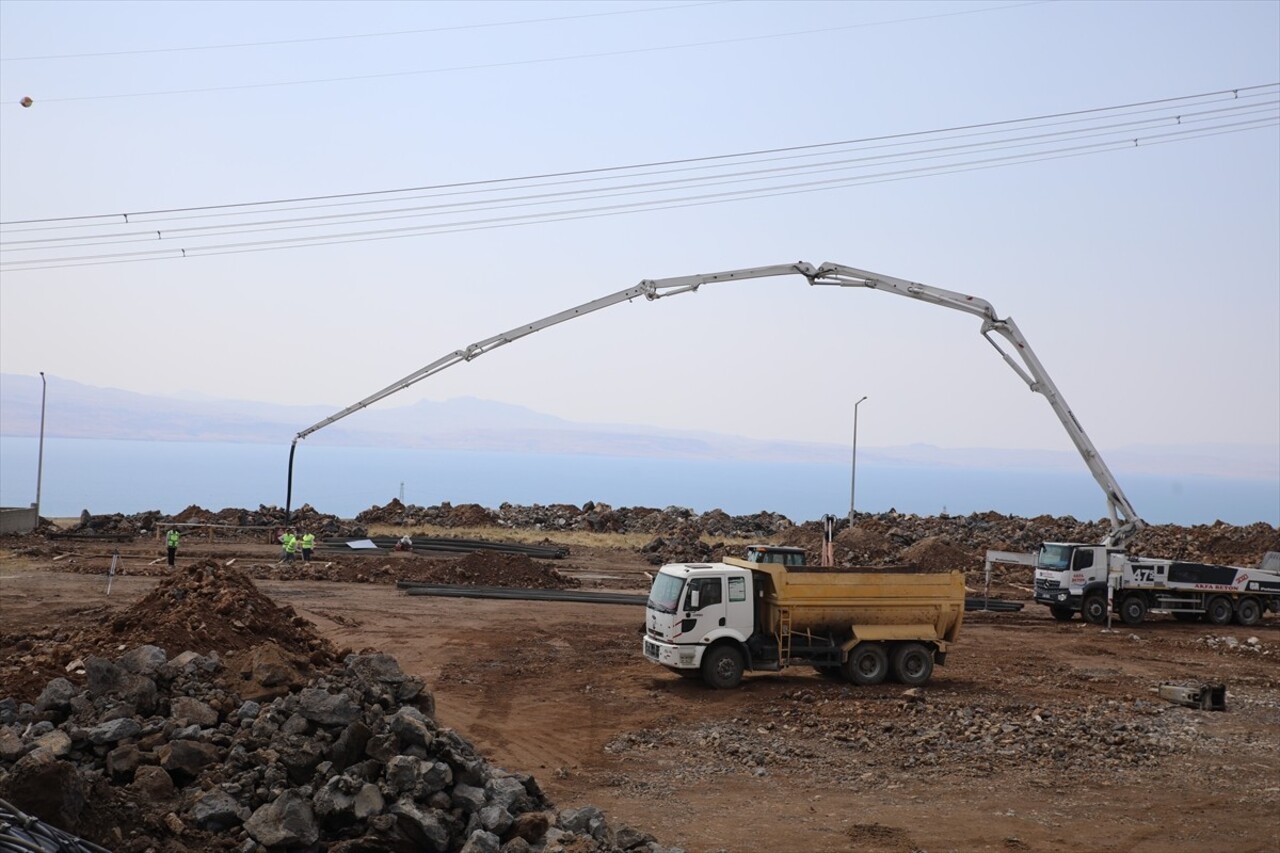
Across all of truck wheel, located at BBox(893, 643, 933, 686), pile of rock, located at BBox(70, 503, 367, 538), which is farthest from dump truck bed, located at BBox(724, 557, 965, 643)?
pile of rock, located at BBox(70, 503, 367, 538)

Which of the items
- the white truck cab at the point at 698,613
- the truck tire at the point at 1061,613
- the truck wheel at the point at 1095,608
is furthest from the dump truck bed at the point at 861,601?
the truck tire at the point at 1061,613

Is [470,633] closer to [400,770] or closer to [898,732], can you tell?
[898,732]

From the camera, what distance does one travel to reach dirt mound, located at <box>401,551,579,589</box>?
3825 cm

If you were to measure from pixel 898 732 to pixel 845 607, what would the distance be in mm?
3845

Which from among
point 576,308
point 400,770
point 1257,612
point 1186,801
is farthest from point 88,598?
point 1257,612

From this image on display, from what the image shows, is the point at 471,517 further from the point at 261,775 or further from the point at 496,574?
the point at 261,775

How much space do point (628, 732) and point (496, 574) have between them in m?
19.9

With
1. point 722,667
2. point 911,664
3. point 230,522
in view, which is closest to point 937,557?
point 911,664

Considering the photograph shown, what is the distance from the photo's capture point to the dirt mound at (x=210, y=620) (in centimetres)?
1568

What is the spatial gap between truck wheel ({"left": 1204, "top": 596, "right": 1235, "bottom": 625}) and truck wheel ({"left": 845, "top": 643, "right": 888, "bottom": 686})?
1719 cm

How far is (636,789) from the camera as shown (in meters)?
15.8

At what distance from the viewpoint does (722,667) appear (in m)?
22.3

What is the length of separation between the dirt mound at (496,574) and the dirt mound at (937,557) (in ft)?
46.9

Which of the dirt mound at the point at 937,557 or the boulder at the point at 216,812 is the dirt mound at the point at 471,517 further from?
the boulder at the point at 216,812
